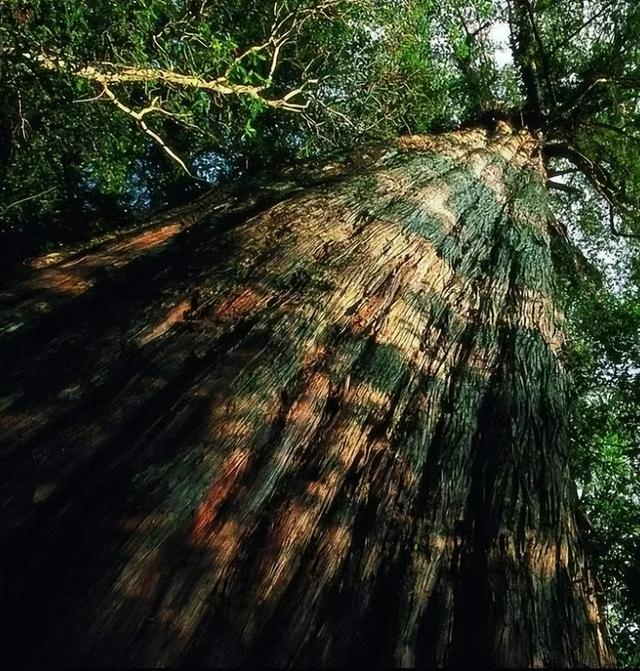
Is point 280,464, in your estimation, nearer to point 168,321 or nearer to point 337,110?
point 168,321

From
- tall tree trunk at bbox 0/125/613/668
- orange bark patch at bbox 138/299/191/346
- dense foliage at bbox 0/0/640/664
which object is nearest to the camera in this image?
tall tree trunk at bbox 0/125/613/668

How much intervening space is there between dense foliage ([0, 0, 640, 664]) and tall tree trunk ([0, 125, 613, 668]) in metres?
1.52

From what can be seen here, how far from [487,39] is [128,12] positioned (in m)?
6.57

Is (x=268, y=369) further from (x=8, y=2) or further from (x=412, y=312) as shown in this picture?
(x=8, y=2)

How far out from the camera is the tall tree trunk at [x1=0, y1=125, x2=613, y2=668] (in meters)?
1.04

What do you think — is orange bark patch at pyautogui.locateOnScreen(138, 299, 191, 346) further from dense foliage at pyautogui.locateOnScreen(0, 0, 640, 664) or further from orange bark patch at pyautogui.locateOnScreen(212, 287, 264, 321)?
dense foliage at pyautogui.locateOnScreen(0, 0, 640, 664)

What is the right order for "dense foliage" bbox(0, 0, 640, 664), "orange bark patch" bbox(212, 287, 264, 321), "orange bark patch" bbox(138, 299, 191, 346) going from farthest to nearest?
1. "dense foliage" bbox(0, 0, 640, 664)
2. "orange bark patch" bbox(212, 287, 264, 321)
3. "orange bark patch" bbox(138, 299, 191, 346)

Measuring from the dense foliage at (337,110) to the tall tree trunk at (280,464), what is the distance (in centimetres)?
152

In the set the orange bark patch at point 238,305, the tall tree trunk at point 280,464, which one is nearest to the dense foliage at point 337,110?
the tall tree trunk at point 280,464

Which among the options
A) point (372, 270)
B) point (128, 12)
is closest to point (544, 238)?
point (372, 270)

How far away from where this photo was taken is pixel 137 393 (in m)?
1.45

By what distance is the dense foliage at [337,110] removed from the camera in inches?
177

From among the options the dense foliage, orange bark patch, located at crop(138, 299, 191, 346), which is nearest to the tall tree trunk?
orange bark patch, located at crop(138, 299, 191, 346)

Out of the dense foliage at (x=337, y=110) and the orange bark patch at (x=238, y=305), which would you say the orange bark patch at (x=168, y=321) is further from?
the dense foliage at (x=337, y=110)
